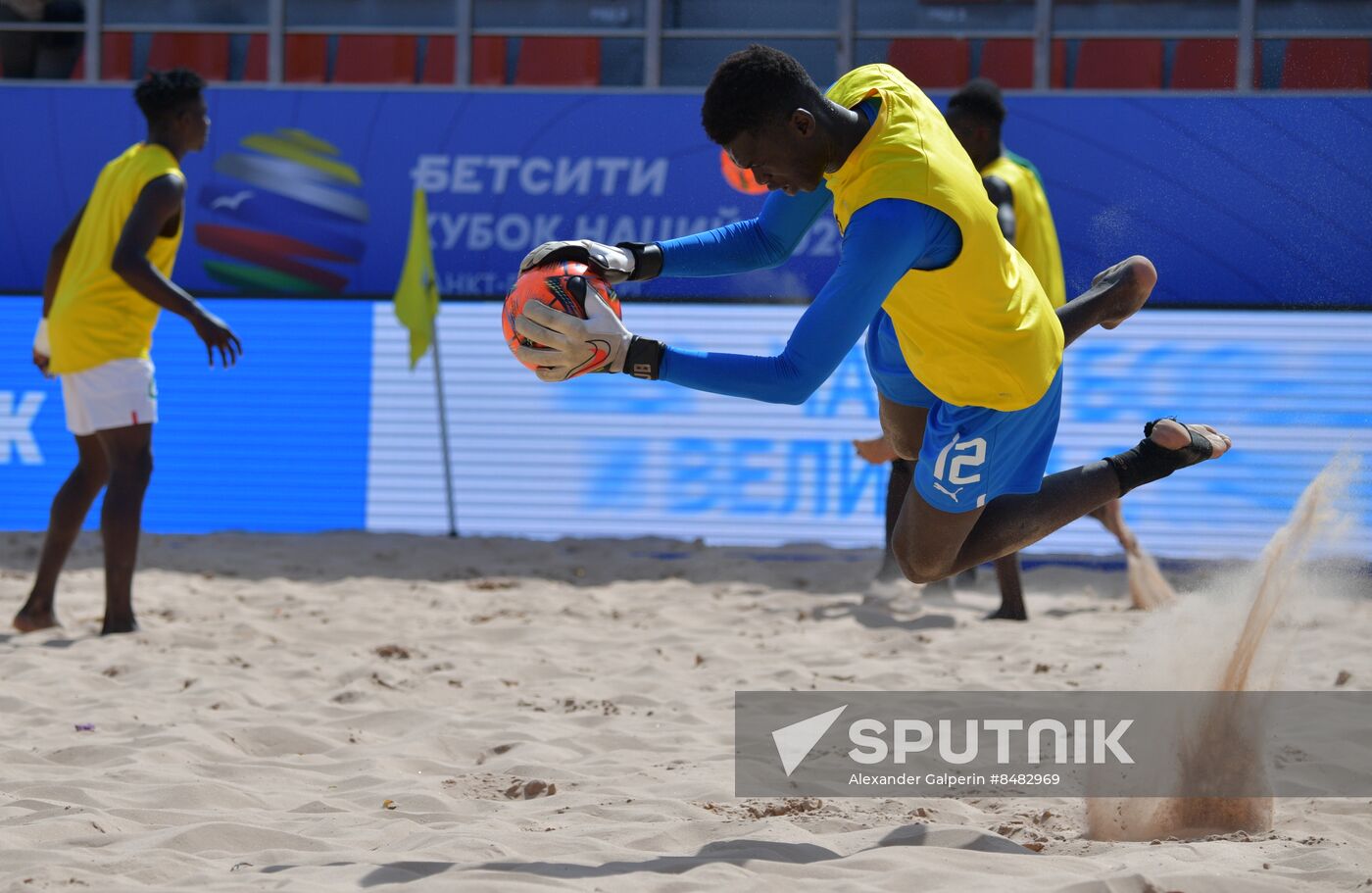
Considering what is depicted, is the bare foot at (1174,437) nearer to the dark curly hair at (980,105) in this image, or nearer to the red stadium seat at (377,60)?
the dark curly hair at (980,105)

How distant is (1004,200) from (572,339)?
3.12m

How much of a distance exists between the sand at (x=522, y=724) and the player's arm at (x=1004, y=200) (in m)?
1.64

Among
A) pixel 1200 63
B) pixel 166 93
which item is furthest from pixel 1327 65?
pixel 166 93

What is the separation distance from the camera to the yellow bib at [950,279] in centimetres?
312

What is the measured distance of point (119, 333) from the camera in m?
5.57

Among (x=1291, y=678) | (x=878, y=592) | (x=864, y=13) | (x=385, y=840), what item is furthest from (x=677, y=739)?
(x=864, y=13)

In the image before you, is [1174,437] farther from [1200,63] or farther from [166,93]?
[1200,63]

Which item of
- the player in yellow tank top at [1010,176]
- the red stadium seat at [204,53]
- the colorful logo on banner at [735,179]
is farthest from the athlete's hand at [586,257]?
the red stadium seat at [204,53]

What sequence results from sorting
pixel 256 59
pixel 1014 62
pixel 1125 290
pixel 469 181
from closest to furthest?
pixel 1125 290
pixel 469 181
pixel 1014 62
pixel 256 59

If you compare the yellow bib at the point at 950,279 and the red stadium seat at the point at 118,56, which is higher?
the red stadium seat at the point at 118,56

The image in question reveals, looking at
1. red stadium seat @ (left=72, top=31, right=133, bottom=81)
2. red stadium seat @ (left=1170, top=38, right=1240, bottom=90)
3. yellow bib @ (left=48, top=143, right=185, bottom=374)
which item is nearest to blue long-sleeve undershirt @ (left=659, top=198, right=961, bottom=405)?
yellow bib @ (left=48, top=143, right=185, bottom=374)

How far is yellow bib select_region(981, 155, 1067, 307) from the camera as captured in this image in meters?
5.71

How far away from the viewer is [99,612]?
6188 mm

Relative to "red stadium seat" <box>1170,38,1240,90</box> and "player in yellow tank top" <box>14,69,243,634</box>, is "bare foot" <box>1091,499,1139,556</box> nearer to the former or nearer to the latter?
"player in yellow tank top" <box>14,69,243,634</box>
